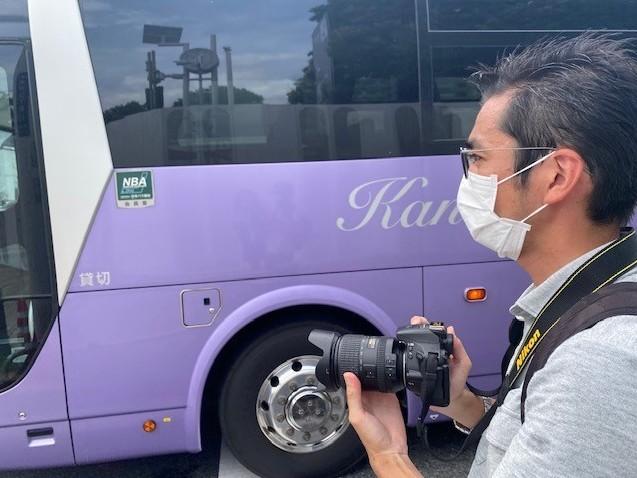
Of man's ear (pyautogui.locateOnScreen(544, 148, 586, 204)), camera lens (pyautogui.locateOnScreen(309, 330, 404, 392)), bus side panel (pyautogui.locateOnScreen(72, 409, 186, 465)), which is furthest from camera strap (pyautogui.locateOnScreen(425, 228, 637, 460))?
bus side panel (pyautogui.locateOnScreen(72, 409, 186, 465))

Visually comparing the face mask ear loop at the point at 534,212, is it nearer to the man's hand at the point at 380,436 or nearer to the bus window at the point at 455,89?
the man's hand at the point at 380,436

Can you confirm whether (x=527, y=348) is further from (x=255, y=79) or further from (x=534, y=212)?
(x=255, y=79)

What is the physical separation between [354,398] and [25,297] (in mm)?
2019

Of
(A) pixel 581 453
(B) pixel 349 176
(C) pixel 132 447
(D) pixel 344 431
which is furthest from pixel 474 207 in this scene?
(C) pixel 132 447

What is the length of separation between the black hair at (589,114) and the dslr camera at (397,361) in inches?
17.2

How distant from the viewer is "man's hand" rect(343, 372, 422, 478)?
1.21 metres

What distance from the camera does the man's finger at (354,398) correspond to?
4.08ft

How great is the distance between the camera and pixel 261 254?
285 cm

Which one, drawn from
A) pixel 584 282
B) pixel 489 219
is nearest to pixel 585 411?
pixel 584 282

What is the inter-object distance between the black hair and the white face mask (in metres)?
0.09

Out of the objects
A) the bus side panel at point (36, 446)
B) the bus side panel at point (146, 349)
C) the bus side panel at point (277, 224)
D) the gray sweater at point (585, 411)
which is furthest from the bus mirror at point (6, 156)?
the gray sweater at point (585, 411)

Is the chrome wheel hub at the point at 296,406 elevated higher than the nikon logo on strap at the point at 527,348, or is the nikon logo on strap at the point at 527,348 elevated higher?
the nikon logo on strap at the point at 527,348

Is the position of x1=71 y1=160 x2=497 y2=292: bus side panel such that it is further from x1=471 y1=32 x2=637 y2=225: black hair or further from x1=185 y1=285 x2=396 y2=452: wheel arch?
x1=471 y1=32 x2=637 y2=225: black hair

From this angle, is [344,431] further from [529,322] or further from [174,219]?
[529,322]
